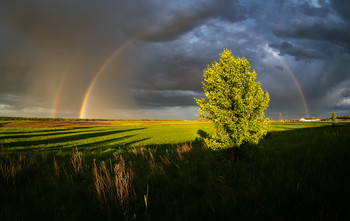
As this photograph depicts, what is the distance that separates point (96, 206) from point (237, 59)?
→ 8337mm

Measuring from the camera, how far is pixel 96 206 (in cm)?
372

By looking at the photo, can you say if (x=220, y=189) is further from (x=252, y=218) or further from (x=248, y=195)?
(x=252, y=218)

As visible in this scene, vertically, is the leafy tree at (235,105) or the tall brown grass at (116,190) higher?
the leafy tree at (235,105)

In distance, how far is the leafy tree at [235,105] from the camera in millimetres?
7512

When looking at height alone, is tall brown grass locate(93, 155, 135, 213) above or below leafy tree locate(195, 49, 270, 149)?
below

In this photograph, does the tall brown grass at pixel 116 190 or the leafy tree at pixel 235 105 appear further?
the leafy tree at pixel 235 105

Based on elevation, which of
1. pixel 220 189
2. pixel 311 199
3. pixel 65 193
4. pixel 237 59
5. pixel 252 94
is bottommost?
pixel 65 193

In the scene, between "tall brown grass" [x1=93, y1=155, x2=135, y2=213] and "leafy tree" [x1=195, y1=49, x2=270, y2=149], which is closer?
"tall brown grass" [x1=93, y1=155, x2=135, y2=213]

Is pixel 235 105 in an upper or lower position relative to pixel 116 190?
upper

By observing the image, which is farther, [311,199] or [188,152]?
[188,152]

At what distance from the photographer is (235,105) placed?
25.2 feet

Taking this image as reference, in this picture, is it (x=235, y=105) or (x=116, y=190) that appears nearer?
(x=116, y=190)

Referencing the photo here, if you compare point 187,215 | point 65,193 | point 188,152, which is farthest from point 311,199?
point 188,152

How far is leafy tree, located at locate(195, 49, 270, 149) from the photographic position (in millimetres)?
7512
